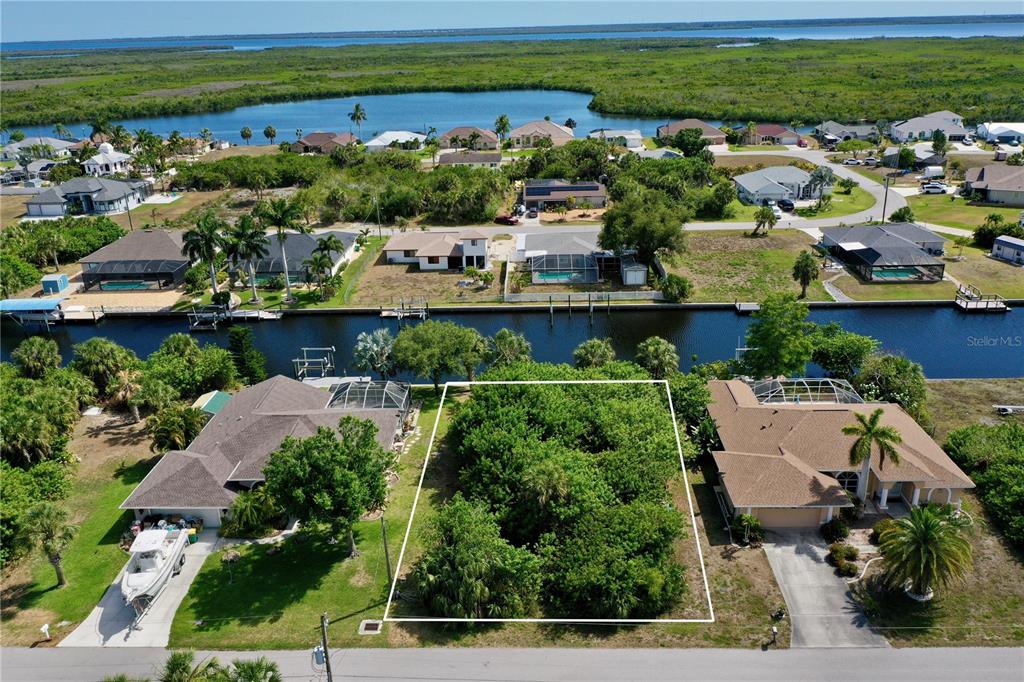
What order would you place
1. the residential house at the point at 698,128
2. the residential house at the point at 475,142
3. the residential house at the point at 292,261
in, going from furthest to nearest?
the residential house at the point at 475,142 < the residential house at the point at 698,128 < the residential house at the point at 292,261

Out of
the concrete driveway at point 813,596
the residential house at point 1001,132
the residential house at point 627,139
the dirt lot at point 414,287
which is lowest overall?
the concrete driveway at point 813,596

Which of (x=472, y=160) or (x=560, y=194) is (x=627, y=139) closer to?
(x=472, y=160)

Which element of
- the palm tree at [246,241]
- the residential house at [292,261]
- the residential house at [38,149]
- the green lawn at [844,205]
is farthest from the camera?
the residential house at [38,149]

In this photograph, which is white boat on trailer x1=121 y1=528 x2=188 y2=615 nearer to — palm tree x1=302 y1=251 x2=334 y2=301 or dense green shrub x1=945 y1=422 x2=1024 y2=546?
palm tree x1=302 y1=251 x2=334 y2=301

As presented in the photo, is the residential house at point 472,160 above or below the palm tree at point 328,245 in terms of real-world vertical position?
above

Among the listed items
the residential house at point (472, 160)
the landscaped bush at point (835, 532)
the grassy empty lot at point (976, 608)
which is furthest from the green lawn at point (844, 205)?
the landscaped bush at point (835, 532)

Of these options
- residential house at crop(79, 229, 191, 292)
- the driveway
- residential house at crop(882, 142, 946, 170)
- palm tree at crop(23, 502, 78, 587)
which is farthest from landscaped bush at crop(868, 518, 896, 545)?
residential house at crop(882, 142, 946, 170)

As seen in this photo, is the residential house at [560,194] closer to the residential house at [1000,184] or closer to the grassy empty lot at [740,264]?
the grassy empty lot at [740,264]
